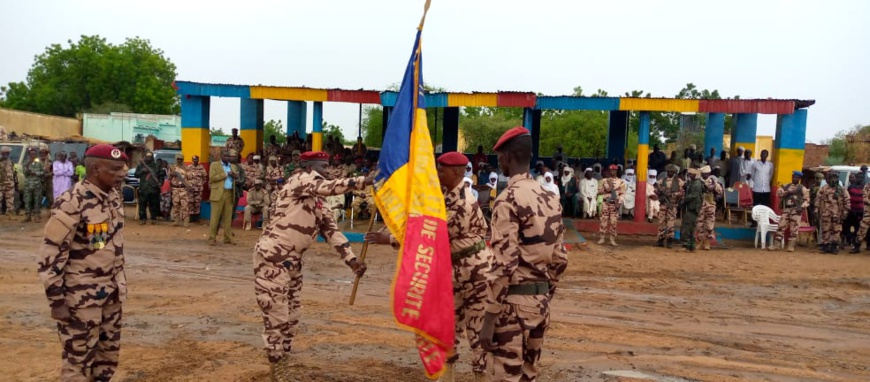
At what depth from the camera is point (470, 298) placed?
5.64 metres

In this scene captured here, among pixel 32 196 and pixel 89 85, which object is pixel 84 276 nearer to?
pixel 32 196

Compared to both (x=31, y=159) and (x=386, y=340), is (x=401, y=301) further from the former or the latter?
(x=31, y=159)

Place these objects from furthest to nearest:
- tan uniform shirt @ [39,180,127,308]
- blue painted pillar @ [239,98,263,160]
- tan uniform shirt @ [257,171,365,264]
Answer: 1. blue painted pillar @ [239,98,263,160]
2. tan uniform shirt @ [257,171,365,264]
3. tan uniform shirt @ [39,180,127,308]

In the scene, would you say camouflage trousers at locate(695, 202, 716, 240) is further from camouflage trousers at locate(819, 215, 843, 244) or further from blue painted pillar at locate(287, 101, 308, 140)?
blue painted pillar at locate(287, 101, 308, 140)

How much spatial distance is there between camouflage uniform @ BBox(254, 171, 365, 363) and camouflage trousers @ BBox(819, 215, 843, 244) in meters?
13.3

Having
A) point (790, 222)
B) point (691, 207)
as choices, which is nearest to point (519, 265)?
point (691, 207)

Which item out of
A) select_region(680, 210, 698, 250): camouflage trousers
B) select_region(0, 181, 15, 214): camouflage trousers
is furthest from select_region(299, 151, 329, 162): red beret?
select_region(0, 181, 15, 214): camouflage trousers

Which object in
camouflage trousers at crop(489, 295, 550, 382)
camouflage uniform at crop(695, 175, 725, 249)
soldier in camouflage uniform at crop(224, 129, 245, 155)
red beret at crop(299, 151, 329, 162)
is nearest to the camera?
camouflage trousers at crop(489, 295, 550, 382)

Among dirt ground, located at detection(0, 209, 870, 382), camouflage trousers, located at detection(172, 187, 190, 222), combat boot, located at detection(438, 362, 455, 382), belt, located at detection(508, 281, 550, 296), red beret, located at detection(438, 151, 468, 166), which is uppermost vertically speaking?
red beret, located at detection(438, 151, 468, 166)

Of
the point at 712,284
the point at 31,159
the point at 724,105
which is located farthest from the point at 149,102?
the point at 712,284

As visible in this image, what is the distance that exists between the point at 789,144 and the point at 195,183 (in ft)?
48.1

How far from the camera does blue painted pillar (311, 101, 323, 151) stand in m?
16.9

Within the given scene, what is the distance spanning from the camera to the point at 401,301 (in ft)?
16.3

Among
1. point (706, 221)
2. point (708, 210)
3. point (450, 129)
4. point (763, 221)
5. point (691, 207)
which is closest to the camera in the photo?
point (691, 207)
